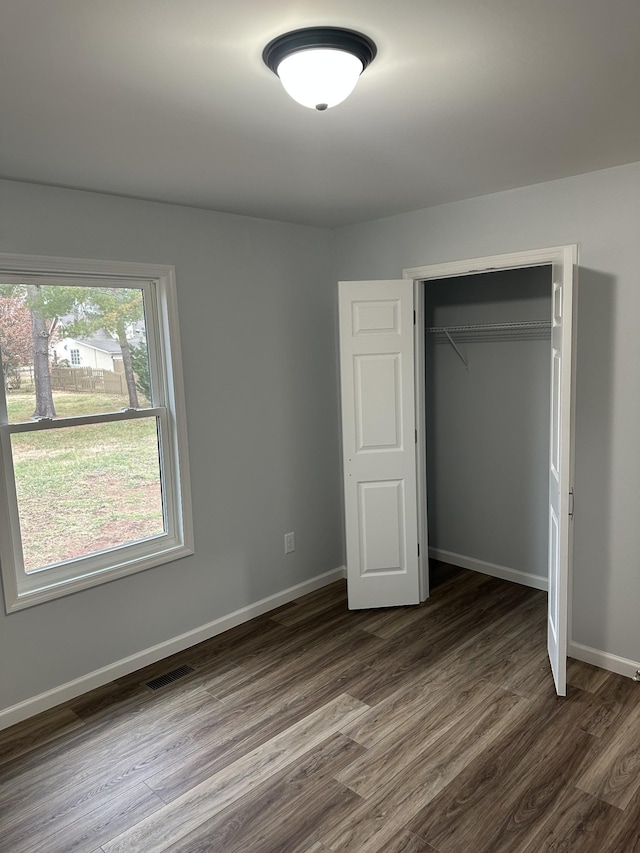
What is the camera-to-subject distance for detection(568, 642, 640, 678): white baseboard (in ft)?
9.86

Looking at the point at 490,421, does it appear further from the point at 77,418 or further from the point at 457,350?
the point at 77,418

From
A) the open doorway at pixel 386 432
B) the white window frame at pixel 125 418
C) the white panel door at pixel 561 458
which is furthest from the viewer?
the open doorway at pixel 386 432

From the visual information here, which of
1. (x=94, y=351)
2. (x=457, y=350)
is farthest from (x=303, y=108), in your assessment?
(x=457, y=350)

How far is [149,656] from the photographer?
332 centimetres

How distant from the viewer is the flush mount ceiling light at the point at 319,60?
59.6 inches

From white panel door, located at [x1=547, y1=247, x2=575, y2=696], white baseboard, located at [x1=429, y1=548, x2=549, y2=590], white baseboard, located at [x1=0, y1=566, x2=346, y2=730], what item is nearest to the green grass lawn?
white baseboard, located at [x1=0, y1=566, x2=346, y2=730]

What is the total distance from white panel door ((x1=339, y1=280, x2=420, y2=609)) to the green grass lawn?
1.19 m

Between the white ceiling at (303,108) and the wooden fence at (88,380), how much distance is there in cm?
88

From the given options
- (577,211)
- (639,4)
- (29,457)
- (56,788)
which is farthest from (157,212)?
(56,788)

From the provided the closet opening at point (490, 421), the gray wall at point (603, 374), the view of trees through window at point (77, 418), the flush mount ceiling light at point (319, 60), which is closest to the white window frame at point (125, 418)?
the view of trees through window at point (77, 418)

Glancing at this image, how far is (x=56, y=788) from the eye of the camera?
7.97 feet

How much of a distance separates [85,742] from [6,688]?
18.1 inches

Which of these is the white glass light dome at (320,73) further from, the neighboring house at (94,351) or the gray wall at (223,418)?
the neighboring house at (94,351)

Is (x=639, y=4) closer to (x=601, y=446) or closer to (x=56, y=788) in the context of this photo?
(x=601, y=446)
